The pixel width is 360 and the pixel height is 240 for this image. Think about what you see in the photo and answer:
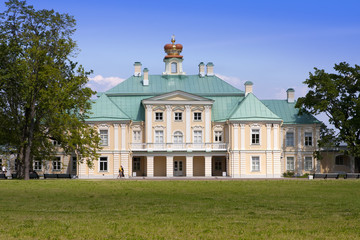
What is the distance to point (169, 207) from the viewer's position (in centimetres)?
1934

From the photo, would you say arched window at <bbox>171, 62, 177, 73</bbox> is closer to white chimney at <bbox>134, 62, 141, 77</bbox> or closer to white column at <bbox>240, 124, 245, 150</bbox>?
white chimney at <bbox>134, 62, 141, 77</bbox>

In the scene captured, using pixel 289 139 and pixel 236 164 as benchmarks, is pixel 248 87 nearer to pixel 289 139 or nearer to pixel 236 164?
pixel 289 139

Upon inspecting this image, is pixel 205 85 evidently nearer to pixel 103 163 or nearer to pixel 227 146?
pixel 227 146

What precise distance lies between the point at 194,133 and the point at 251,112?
6.31 m

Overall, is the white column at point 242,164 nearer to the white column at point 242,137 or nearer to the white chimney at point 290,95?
the white column at point 242,137

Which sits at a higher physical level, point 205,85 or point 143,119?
point 205,85

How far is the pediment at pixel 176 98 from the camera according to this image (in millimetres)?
59156

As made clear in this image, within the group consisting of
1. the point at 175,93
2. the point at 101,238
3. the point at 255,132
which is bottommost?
the point at 101,238

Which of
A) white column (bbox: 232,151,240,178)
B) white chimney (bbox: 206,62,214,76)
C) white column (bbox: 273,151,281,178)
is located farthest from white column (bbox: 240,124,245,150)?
white chimney (bbox: 206,62,214,76)

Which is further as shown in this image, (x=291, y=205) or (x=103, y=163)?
(x=103, y=163)

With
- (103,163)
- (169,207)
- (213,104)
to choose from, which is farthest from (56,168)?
(169,207)

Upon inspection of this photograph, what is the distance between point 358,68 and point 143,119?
72.4 feet

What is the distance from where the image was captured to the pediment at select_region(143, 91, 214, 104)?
194 feet

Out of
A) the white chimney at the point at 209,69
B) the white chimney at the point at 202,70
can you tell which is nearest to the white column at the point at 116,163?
the white chimney at the point at 202,70
